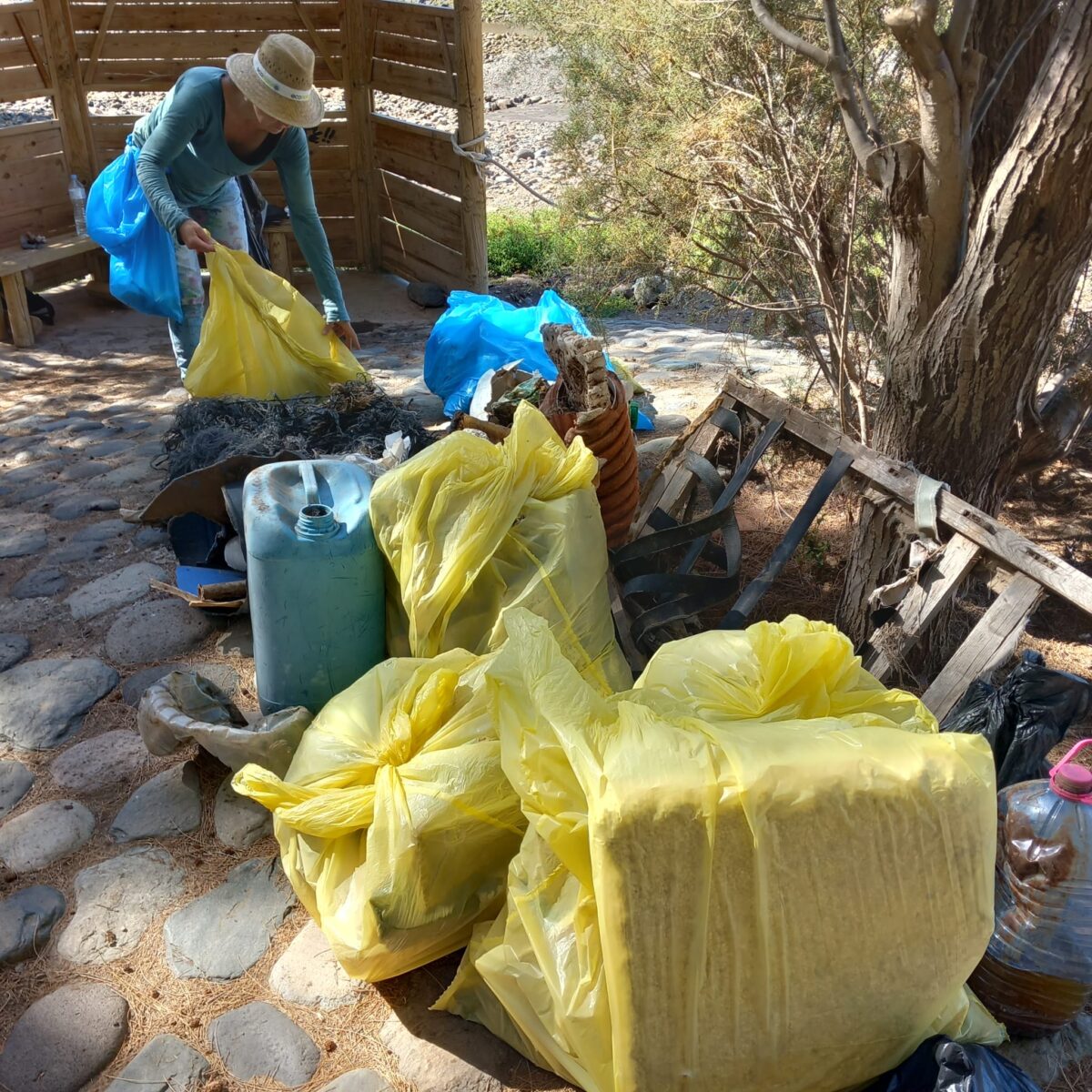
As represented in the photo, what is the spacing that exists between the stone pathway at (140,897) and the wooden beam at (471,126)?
12.5ft

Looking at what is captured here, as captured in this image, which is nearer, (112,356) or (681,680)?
(681,680)

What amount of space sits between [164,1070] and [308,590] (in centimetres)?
113

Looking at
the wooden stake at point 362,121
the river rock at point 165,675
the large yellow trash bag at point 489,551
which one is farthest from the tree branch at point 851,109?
the wooden stake at point 362,121

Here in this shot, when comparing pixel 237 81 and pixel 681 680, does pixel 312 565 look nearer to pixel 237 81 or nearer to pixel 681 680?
pixel 681 680

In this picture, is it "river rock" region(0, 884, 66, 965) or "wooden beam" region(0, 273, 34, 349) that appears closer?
"river rock" region(0, 884, 66, 965)

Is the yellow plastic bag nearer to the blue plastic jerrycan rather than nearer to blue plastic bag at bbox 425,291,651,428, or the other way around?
blue plastic bag at bbox 425,291,651,428

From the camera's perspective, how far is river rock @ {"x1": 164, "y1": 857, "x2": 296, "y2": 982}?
225 cm

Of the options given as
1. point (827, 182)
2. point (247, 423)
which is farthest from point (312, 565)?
point (827, 182)

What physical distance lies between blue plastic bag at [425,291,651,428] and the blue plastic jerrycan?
2470 millimetres

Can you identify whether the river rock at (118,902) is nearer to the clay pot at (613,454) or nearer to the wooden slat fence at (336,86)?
the clay pot at (613,454)

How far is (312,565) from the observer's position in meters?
2.60

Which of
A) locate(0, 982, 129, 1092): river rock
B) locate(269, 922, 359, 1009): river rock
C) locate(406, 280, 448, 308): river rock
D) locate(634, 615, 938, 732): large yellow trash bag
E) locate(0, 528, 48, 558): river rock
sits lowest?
locate(269, 922, 359, 1009): river rock

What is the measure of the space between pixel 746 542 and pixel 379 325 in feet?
13.5

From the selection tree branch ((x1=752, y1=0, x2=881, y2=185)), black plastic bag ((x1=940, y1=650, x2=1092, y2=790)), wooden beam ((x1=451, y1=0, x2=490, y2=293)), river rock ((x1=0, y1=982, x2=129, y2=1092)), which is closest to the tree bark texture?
tree branch ((x1=752, y1=0, x2=881, y2=185))
